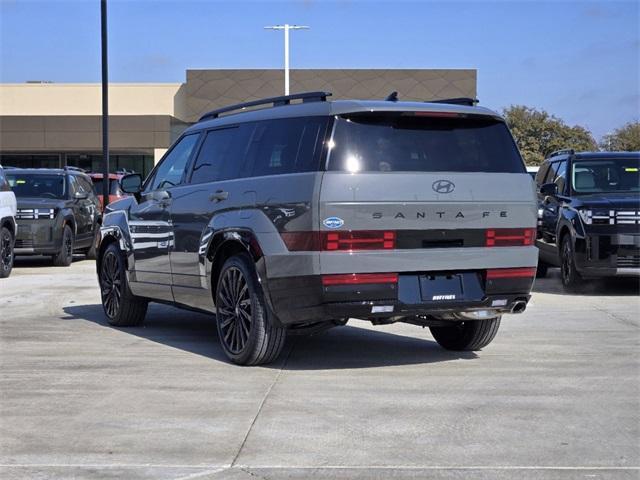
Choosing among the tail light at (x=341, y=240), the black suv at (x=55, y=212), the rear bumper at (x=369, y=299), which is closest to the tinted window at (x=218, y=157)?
the tail light at (x=341, y=240)

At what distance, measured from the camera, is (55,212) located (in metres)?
A: 17.7

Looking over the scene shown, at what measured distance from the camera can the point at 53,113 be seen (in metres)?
55.4

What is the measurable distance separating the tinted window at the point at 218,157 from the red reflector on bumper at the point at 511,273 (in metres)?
2.17

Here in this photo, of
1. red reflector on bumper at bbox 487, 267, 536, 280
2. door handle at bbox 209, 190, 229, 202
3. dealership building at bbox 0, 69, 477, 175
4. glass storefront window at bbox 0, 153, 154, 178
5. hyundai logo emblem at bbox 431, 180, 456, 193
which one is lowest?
red reflector on bumper at bbox 487, 267, 536, 280

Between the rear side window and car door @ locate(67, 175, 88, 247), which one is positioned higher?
the rear side window

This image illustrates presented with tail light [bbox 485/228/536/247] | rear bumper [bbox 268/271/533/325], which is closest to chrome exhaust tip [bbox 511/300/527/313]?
rear bumper [bbox 268/271/533/325]

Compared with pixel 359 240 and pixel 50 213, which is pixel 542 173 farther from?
pixel 359 240

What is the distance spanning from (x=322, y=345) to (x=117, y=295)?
233 cm

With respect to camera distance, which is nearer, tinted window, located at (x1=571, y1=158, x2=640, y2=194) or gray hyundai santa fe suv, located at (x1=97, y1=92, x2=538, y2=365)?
gray hyundai santa fe suv, located at (x1=97, y1=92, x2=538, y2=365)

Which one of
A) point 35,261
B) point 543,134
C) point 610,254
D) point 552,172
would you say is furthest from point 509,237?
point 543,134

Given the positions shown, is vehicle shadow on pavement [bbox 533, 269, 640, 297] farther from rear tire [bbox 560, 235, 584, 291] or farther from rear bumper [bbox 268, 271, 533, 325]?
rear bumper [bbox 268, 271, 533, 325]

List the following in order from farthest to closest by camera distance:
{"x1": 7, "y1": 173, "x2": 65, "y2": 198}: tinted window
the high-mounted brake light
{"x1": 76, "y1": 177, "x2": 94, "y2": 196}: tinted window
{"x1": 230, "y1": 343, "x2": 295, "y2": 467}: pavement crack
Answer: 1. {"x1": 76, "y1": 177, "x2": 94, "y2": 196}: tinted window
2. {"x1": 7, "y1": 173, "x2": 65, "y2": 198}: tinted window
3. the high-mounted brake light
4. {"x1": 230, "y1": 343, "x2": 295, "y2": 467}: pavement crack

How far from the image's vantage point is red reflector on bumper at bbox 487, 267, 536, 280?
297 inches

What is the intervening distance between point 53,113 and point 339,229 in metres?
51.0
